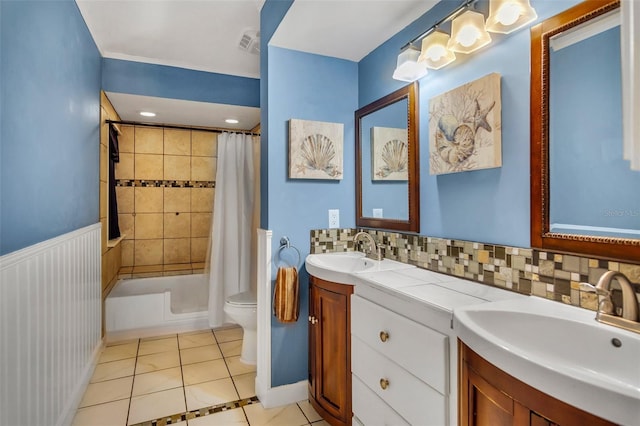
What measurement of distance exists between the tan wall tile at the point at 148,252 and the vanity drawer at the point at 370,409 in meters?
3.21

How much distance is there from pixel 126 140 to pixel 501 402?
14.2ft

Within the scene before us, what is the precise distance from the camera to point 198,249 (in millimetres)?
4199

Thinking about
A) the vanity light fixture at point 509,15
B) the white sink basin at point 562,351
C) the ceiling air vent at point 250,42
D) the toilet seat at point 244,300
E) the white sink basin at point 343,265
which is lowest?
the toilet seat at point 244,300

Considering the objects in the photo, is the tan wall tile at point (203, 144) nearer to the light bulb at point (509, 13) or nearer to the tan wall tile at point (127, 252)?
the tan wall tile at point (127, 252)

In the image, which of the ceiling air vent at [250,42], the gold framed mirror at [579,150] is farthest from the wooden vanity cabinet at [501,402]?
the ceiling air vent at [250,42]

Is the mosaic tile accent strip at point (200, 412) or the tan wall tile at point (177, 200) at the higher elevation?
the tan wall tile at point (177, 200)

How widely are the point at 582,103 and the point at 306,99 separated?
1.51m

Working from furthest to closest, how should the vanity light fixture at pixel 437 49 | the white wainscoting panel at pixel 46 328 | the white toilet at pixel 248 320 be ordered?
the white toilet at pixel 248 320 < the vanity light fixture at pixel 437 49 < the white wainscoting panel at pixel 46 328

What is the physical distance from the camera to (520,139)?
1.29 metres

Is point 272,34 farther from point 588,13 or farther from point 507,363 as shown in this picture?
point 507,363

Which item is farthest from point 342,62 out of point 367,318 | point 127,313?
point 127,313

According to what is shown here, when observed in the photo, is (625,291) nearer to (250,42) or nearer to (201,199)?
(250,42)

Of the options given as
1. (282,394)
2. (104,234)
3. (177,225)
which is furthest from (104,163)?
(282,394)

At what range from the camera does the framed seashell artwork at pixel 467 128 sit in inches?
53.4
